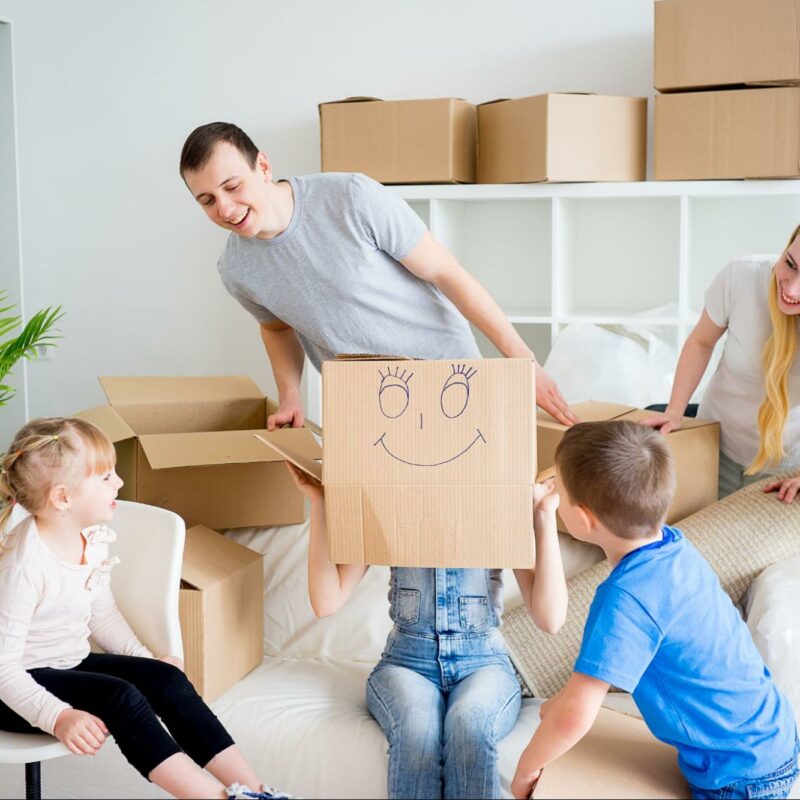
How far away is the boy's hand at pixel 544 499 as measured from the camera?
145cm

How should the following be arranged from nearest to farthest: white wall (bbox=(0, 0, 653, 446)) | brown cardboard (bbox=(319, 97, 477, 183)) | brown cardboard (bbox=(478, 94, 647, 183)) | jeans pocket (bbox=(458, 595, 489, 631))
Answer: jeans pocket (bbox=(458, 595, 489, 631)), brown cardboard (bbox=(478, 94, 647, 183)), brown cardboard (bbox=(319, 97, 477, 183)), white wall (bbox=(0, 0, 653, 446))

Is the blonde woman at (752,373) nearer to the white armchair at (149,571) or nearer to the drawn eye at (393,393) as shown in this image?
the drawn eye at (393,393)

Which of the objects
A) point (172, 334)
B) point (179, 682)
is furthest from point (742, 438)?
point (172, 334)

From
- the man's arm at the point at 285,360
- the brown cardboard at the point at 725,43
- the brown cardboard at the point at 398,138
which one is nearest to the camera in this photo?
the man's arm at the point at 285,360

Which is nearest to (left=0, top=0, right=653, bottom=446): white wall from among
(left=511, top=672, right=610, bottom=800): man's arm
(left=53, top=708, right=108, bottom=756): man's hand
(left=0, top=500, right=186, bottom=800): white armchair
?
(left=0, top=500, right=186, bottom=800): white armchair

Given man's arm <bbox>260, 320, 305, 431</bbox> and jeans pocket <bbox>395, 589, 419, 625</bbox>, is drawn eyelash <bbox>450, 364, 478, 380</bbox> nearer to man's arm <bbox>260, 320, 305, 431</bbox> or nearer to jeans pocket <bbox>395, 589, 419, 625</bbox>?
jeans pocket <bbox>395, 589, 419, 625</bbox>

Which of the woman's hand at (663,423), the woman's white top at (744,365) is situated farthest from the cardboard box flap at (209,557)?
the woman's white top at (744,365)

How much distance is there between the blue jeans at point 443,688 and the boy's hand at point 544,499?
8.6 inches

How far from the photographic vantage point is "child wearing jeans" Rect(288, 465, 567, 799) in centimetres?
149

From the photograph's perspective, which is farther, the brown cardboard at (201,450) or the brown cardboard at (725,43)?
the brown cardboard at (725,43)

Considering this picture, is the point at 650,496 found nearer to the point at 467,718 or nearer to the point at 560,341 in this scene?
the point at 467,718

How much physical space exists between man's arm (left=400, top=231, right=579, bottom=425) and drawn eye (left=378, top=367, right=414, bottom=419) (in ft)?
1.59

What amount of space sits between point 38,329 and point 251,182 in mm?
780

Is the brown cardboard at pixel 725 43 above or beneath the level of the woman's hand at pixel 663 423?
above
